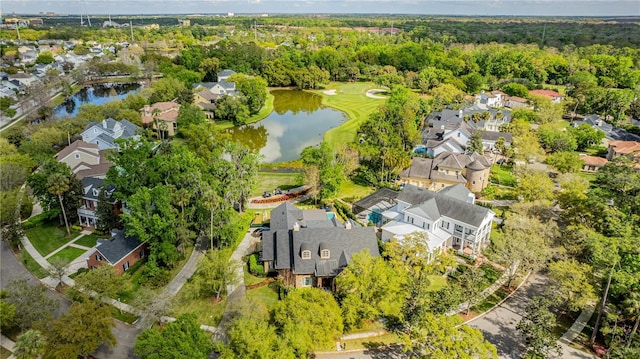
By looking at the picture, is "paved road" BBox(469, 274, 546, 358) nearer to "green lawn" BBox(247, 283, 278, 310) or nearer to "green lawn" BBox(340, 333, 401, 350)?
"green lawn" BBox(340, 333, 401, 350)

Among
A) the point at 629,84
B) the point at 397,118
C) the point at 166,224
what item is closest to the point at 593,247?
the point at 166,224

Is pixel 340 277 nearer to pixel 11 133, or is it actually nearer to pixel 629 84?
pixel 11 133

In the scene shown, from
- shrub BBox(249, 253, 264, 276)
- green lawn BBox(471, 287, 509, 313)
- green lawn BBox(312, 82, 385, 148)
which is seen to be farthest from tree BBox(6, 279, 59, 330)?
green lawn BBox(312, 82, 385, 148)

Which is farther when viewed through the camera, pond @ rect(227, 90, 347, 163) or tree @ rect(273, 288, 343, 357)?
pond @ rect(227, 90, 347, 163)

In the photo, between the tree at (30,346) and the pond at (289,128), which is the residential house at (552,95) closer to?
the pond at (289,128)

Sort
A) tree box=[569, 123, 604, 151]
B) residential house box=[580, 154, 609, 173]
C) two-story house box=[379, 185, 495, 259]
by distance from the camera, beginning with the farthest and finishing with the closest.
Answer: tree box=[569, 123, 604, 151], residential house box=[580, 154, 609, 173], two-story house box=[379, 185, 495, 259]

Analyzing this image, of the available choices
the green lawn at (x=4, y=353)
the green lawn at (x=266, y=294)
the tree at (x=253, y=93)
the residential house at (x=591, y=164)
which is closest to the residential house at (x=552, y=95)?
the residential house at (x=591, y=164)
